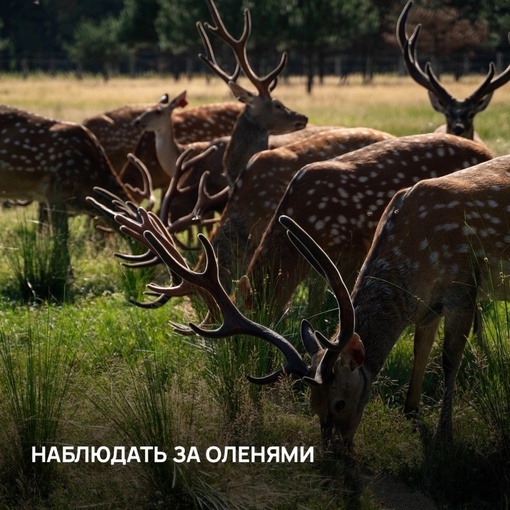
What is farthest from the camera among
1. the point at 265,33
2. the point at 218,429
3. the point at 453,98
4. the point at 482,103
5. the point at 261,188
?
the point at 265,33

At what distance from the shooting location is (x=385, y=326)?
4523 millimetres

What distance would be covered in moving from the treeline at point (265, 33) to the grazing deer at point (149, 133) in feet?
57.4

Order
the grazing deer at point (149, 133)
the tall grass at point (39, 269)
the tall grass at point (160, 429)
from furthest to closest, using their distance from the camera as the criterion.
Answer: the grazing deer at point (149, 133), the tall grass at point (39, 269), the tall grass at point (160, 429)

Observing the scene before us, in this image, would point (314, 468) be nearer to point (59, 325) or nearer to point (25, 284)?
point (59, 325)

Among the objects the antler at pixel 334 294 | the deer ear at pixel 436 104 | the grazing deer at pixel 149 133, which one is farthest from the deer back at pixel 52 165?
the antler at pixel 334 294

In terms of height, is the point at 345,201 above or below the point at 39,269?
above

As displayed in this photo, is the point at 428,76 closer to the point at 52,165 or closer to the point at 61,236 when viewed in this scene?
the point at 52,165

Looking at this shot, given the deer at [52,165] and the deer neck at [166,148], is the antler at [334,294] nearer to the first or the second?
the deer at [52,165]

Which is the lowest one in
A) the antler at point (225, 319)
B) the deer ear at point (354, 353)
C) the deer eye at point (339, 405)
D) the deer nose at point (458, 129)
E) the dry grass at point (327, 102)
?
the dry grass at point (327, 102)

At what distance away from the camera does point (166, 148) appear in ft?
31.7

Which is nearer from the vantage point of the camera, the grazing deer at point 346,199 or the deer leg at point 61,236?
the grazing deer at point 346,199

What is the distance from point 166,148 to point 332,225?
419 centimetres

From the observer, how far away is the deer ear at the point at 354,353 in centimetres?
414

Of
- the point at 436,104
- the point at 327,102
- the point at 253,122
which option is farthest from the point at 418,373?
the point at 327,102
